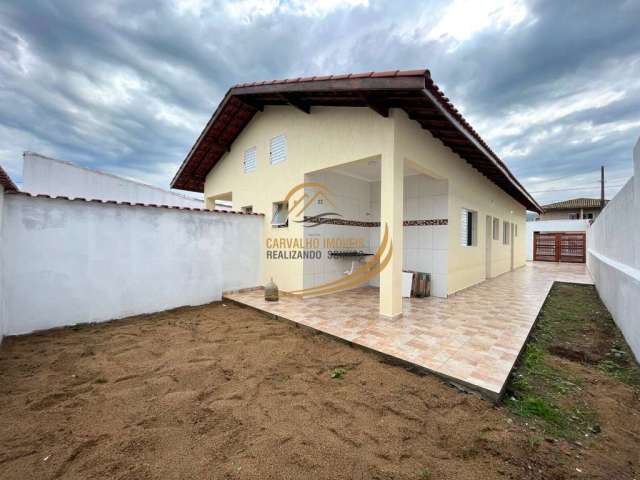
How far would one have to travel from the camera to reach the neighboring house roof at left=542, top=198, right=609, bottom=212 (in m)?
23.8

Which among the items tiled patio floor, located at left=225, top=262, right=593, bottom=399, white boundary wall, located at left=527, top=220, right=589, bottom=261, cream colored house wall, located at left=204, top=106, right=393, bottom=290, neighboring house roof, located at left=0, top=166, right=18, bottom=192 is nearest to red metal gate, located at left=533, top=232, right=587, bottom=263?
white boundary wall, located at left=527, top=220, right=589, bottom=261

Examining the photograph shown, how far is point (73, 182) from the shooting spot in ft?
30.0

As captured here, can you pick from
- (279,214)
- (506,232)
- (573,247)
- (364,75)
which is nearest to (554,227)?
(573,247)

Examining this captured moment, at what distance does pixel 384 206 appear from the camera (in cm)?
463

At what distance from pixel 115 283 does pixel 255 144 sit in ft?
17.3

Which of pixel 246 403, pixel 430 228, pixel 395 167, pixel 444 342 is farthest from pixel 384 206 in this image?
pixel 246 403

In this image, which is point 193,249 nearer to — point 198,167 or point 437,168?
point 198,167

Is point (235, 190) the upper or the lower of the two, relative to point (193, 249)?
upper

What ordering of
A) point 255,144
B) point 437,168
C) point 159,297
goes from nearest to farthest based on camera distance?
point 159,297 < point 437,168 < point 255,144

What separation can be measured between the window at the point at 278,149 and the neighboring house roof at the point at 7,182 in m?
4.99

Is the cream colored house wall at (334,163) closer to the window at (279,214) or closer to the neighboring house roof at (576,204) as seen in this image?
the window at (279,214)

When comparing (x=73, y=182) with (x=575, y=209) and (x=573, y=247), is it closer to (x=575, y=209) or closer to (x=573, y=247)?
(x=573, y=247)

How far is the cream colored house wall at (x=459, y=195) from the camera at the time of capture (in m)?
5.10

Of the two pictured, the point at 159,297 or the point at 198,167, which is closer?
the point at 159,297
